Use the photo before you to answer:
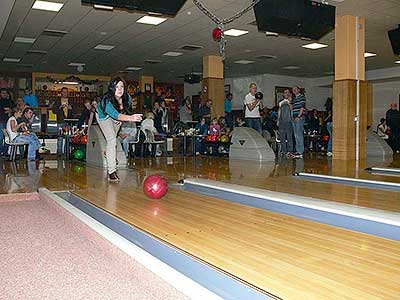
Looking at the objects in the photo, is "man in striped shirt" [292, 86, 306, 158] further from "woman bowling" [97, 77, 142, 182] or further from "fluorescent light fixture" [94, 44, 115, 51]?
"fluorescent light fixture" [94, 44, 115, 51]

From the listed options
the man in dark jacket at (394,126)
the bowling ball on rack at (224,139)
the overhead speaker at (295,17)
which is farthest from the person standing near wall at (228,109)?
the overhead speaker at (295,17)

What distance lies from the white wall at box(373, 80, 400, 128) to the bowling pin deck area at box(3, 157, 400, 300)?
1255cm

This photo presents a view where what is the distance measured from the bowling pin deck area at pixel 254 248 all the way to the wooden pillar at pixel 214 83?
7.96 m

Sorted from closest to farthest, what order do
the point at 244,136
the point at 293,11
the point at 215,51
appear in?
the point at 293,11 < the point at 244,136 < the point at 215,51

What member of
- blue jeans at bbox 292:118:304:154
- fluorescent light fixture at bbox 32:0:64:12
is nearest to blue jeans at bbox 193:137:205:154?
blue jeans at bbox 292:118:304:154

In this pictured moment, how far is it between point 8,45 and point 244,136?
639 centimetres

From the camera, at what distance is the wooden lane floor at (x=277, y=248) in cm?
173

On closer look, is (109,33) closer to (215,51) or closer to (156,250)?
(215,51)

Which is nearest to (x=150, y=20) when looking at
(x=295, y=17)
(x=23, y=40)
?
(x=295, y=17)

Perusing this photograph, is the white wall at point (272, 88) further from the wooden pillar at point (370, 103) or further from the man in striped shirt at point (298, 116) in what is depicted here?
the man in striped shirt at point (298, 116)

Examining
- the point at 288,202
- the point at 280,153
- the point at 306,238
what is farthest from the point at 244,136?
the point at 306,238

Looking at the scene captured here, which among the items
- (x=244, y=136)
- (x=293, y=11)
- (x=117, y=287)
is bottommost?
(x=117, y=287)

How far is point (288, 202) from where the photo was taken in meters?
3.31

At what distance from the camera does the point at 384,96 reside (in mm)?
15406
